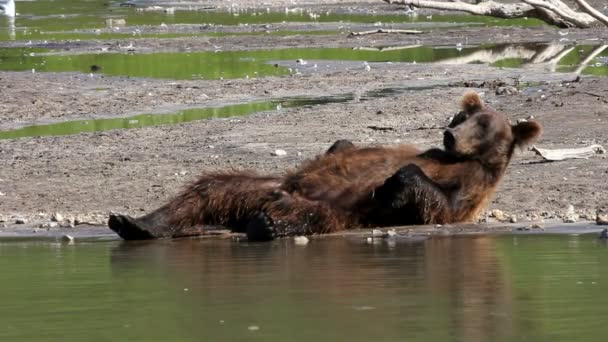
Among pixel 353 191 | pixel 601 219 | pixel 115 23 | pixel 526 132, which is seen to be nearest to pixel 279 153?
pixel 353 191

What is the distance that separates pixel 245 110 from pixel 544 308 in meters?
11.4

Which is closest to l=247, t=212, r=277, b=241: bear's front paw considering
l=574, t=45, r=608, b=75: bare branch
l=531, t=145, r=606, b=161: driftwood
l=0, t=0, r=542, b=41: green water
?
l=531, t=145, r=606, b=161: driftwood

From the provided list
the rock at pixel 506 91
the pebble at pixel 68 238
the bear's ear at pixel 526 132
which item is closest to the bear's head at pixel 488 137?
the bear's ear at pixel 526 132

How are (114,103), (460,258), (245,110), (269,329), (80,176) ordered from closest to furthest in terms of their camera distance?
1. (269,329)
2. (460,258)
3. (80,176)
4. (245,110)
5. (114,103)

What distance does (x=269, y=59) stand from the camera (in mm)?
25469

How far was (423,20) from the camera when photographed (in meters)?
37.1

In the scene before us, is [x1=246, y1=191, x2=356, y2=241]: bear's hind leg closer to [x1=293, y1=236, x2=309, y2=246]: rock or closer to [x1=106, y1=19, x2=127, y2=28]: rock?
[x1=293, y1=236, x2=309, y2=246]: rock

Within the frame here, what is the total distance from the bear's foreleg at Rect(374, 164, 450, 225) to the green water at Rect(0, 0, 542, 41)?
24.6 m

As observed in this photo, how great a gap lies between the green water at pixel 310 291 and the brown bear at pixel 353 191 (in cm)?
37

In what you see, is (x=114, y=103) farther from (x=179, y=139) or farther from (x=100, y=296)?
(x=100, y=296)

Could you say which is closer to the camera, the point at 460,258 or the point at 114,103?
the point at 460,258

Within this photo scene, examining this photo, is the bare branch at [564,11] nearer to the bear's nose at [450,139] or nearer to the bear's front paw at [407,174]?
the bear's nose at [450,139]

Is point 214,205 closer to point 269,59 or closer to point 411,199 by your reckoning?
point 411,199

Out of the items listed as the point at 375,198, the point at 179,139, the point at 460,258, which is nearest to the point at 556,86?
the point at 179,139
